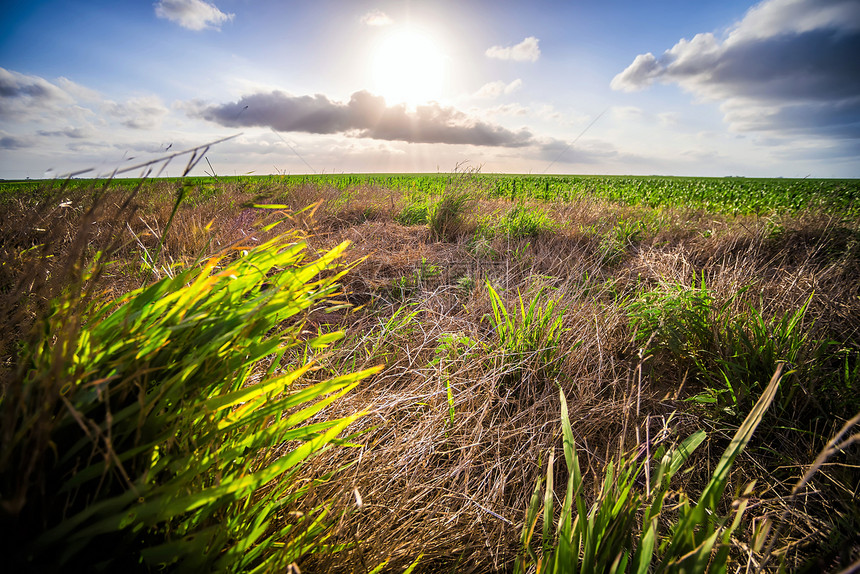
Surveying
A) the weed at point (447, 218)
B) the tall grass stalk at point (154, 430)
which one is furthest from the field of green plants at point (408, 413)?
the weed at point (447, 218)

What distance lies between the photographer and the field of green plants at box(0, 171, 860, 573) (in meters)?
0.65

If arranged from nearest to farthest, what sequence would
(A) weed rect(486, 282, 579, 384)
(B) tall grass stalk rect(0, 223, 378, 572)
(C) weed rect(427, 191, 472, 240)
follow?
(B) tall grass stalk rect(0, 223, 378, 572)
(A) weed rect(486, 282, 579, 384)
(C) weed rect(427, 191, 472, 240)

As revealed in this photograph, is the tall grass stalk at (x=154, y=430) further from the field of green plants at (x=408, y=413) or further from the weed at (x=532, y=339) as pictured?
the weed at (x=532, y=339)

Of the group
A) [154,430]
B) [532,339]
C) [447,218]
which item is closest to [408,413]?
[532,339]

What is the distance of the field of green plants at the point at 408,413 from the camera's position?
0.65m

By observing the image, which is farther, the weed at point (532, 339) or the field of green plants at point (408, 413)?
the weed at point (532, 339)

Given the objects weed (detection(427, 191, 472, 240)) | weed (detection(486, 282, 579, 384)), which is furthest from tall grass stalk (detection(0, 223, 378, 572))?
weed (detection(427, 191, 472, 240))

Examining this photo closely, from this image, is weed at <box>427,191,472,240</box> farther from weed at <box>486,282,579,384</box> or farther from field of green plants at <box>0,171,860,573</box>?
weed at <box>486,282,579,384</box>

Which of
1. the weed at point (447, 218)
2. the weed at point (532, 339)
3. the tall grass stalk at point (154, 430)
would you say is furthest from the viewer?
the weed at point (447, 218)

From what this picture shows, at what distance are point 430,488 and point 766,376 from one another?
191 centimetres

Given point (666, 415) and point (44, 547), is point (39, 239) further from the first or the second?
point (666, 415)

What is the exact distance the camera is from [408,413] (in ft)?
5.99

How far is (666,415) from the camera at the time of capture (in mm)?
1993

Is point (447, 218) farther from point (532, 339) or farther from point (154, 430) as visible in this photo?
point (154, 430)
